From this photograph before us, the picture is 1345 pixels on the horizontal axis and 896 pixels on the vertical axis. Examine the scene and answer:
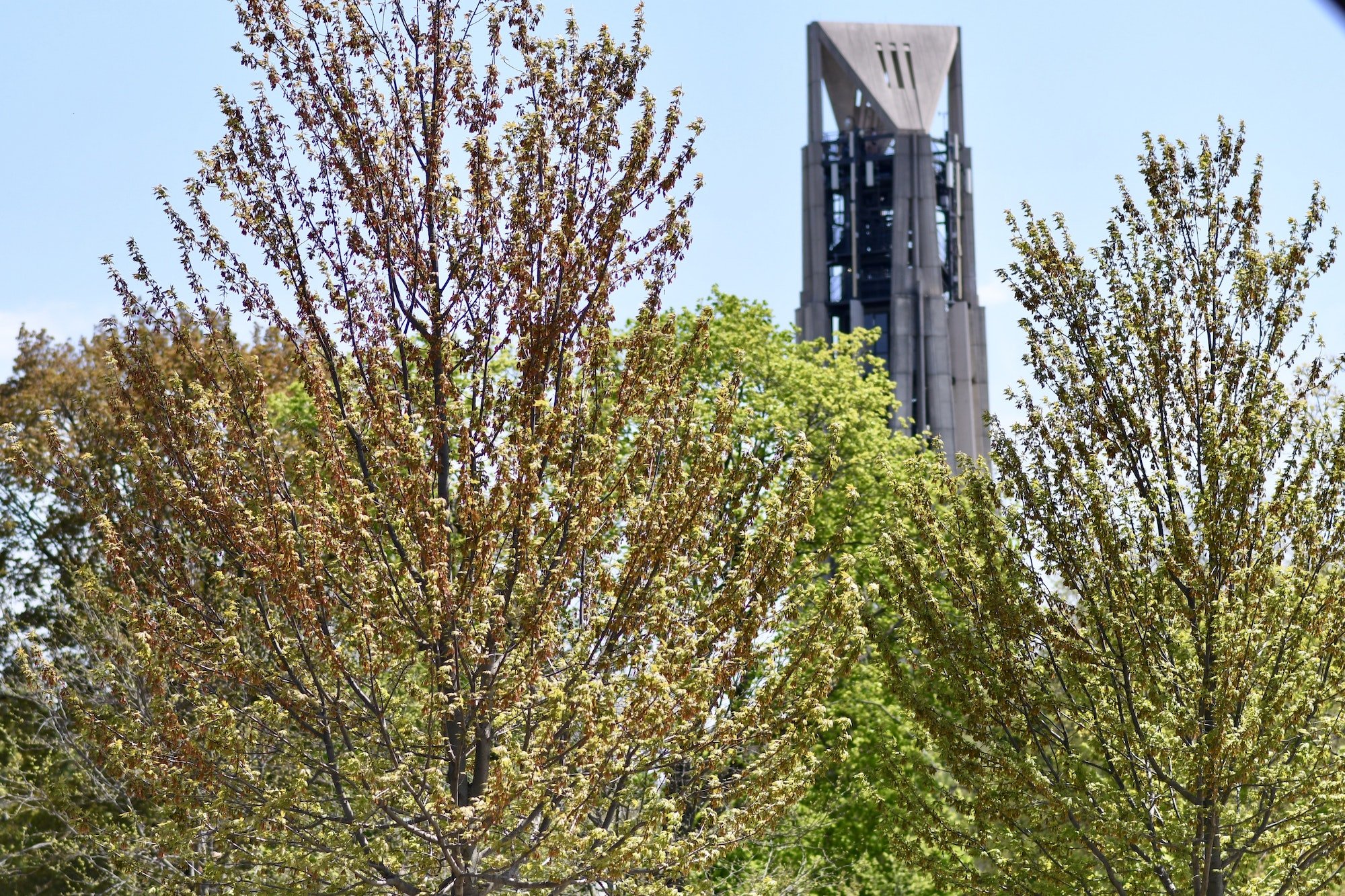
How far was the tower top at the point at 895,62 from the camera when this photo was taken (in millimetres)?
50969

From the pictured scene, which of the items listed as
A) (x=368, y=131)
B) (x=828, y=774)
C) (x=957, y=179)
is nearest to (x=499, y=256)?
(x=368, y=131)

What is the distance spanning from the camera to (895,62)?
5166cm

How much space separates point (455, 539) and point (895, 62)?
152 feet

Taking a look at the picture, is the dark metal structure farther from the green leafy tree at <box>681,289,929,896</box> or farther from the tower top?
the green leafy tree at <box>681,289,929,896</box>

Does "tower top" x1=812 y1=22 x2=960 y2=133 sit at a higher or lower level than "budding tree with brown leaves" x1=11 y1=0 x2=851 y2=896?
higher

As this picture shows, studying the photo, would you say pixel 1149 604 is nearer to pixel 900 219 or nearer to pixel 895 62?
pixel 900 219

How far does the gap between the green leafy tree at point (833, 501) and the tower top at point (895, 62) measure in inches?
1150

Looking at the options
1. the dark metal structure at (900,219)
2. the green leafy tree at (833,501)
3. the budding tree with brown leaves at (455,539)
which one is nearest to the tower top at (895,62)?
the dark metal structure at (900,219)

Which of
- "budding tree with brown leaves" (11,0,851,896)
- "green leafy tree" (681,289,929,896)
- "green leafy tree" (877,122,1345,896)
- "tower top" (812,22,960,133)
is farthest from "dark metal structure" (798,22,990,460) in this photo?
"budding tree with brown leaves" (11,0,851,896)

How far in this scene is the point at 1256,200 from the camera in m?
10.8

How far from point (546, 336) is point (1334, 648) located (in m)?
5.75

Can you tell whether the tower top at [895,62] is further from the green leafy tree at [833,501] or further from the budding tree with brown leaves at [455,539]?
the budding tree with brown leaves at [455,539]

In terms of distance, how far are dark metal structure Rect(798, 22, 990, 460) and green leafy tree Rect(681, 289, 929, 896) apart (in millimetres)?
25077

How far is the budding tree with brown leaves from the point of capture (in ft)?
25.0
